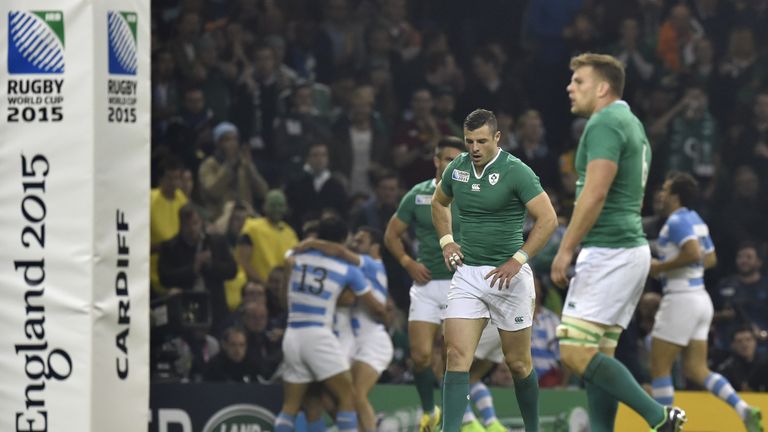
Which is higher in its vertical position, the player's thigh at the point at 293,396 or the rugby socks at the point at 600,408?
the rugby socks at the point at 600,408

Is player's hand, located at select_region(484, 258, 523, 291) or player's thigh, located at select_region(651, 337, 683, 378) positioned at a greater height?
player's hand, located at select_region(484, 258, 523, 291)

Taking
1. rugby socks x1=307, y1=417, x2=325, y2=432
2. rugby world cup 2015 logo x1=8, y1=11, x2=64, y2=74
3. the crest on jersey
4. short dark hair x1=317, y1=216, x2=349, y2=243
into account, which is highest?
rugby world cup 2015 logo x1=8, y1=11, x2=64, y2=74

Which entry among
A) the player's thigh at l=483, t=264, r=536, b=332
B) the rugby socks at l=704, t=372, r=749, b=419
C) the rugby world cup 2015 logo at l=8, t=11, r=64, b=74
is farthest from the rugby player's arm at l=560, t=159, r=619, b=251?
the rugby socks at l=704, t=372, r=749, b=419

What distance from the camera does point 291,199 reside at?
1828cm

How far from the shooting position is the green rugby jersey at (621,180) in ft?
33.3

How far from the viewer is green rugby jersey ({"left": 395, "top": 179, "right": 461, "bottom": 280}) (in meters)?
13.2

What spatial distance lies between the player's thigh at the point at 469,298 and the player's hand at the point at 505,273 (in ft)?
0.40

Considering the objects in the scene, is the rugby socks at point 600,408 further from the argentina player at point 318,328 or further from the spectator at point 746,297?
the spectator at point 746,297

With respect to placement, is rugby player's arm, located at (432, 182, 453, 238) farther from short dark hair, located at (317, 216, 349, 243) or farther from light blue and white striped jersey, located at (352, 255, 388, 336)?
light blue and white striped jersey, located at (352, 255, 388, 336)

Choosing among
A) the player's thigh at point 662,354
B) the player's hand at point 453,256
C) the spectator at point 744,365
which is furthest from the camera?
the spectator at point 744,365

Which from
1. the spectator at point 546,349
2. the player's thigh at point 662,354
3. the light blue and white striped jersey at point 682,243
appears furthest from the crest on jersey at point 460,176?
the spectator at point 546,349

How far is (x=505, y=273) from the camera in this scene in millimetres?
10234

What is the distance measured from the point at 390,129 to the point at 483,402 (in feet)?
19.7

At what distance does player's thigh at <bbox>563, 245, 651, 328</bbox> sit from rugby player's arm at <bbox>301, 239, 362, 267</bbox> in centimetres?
555
